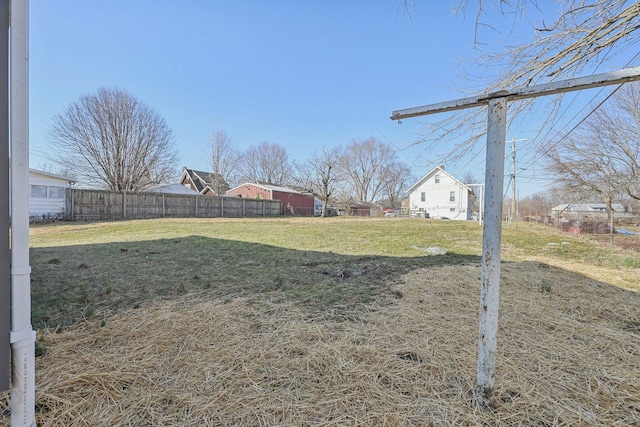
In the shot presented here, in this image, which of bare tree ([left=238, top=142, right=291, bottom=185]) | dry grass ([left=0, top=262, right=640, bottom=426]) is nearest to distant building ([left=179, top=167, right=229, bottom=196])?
bare tree ([left=238, top=142, right=291, bottom=185])

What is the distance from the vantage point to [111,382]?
1487mm

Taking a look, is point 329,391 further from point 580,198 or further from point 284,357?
point 580,198

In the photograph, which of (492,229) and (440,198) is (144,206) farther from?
(440,198)

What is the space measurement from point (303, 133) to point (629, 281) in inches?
993

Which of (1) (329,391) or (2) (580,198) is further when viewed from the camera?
(2) (580,198)

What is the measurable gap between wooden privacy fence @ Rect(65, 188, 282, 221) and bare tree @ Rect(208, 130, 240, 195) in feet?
30.0

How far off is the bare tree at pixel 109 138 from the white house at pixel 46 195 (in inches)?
285

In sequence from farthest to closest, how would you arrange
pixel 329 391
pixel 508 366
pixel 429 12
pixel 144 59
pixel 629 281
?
pixel 144 59
pixel 629 281
pixel 429 12
pixel 508 366
pixel 329 391

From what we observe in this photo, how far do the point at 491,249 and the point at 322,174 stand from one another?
25.0 meters

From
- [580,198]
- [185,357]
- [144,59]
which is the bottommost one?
[185,357]

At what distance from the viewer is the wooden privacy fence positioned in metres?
13.9

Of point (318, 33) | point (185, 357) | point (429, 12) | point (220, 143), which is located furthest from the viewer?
point (220, 143)

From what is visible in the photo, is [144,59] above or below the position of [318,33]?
above

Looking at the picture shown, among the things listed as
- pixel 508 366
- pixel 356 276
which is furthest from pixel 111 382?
pixel 356 276
